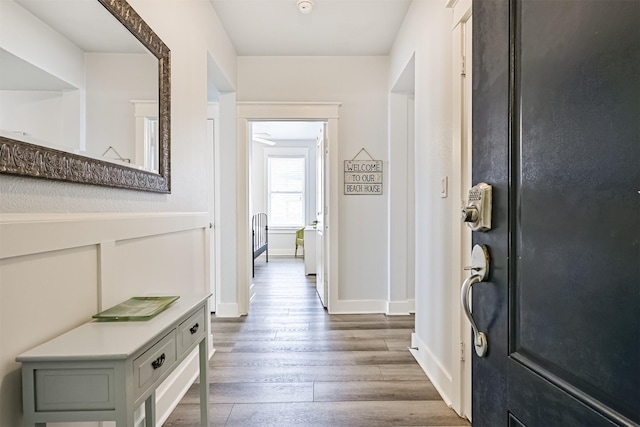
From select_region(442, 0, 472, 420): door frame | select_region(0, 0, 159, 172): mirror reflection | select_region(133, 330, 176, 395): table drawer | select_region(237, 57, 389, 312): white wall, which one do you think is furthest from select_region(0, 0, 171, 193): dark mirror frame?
select_region(237, 57, 389, 312): white wall

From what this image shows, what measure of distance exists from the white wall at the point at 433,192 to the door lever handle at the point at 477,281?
1210 millimetres

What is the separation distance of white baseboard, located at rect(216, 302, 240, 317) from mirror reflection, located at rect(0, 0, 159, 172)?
2231mm

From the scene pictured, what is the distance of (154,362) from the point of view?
110cm

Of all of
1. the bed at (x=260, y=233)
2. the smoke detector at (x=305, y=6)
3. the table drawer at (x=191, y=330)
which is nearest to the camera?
the table drawer at (x=191, y=330)

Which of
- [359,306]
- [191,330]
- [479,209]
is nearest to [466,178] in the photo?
[479,209]

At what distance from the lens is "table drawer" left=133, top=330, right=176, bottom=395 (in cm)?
101

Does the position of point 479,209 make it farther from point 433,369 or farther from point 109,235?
point 433,369

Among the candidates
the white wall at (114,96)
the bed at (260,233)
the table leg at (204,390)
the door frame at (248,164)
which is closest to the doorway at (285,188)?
the bed at (260,233)

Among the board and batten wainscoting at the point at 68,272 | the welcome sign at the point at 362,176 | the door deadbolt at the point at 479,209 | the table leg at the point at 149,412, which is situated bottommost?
the table leg at the point at 149,412

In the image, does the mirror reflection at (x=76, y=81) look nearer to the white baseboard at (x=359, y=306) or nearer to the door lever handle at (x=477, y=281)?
the door lever handle at (x=477, y=281)

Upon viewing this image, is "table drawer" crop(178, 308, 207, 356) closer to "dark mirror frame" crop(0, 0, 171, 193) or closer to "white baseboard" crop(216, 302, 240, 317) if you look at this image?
"dark mirror frame" crop(0, 0, 171, 193)

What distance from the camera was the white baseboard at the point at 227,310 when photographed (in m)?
3.58

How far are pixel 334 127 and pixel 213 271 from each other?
199 cm

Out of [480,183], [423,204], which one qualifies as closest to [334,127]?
[423,204]
